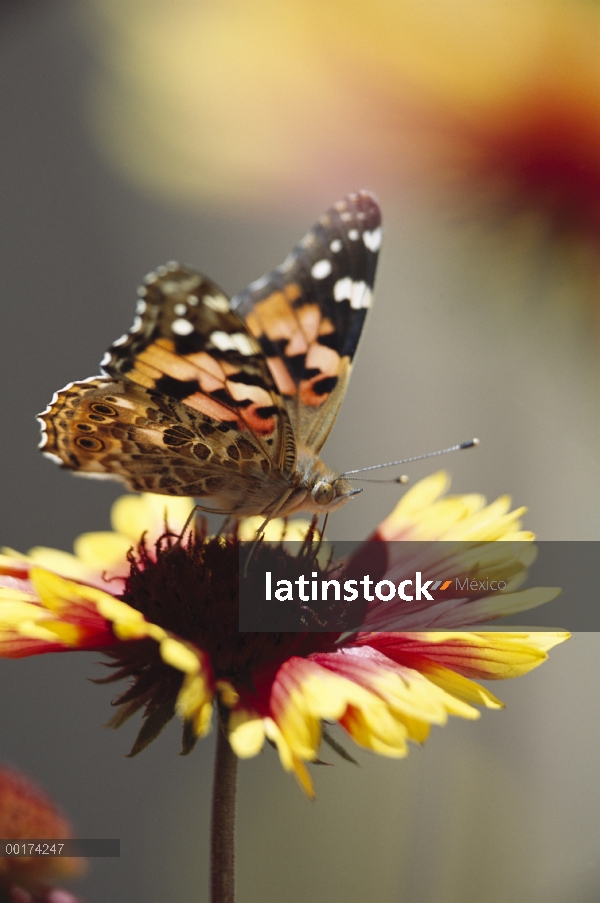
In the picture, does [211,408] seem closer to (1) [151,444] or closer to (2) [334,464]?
(1) [151,444]

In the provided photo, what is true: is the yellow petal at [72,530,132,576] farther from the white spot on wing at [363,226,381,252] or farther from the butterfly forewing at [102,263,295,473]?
the white spot on wing at [363,226,381,252]

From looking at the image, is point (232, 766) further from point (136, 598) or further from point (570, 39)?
point (570, 39)

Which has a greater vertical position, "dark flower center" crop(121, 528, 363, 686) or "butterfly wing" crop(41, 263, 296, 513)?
"butterfly wing" crop(41, 263, 296, 513)

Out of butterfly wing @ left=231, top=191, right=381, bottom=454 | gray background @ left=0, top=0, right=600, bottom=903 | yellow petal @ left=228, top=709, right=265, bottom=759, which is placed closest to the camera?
yellow petal @ left=228, top=709, right=265, bottom=759

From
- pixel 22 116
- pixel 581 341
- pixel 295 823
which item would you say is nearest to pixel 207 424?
pixel 581 341

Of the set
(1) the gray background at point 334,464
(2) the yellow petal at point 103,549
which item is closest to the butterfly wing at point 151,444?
(2) the yellow petal at point 103,549

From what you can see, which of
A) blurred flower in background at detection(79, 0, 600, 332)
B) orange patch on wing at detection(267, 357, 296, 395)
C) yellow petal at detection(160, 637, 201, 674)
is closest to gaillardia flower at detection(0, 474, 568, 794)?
yellow petal at detection(160, 637, 201, 674)
